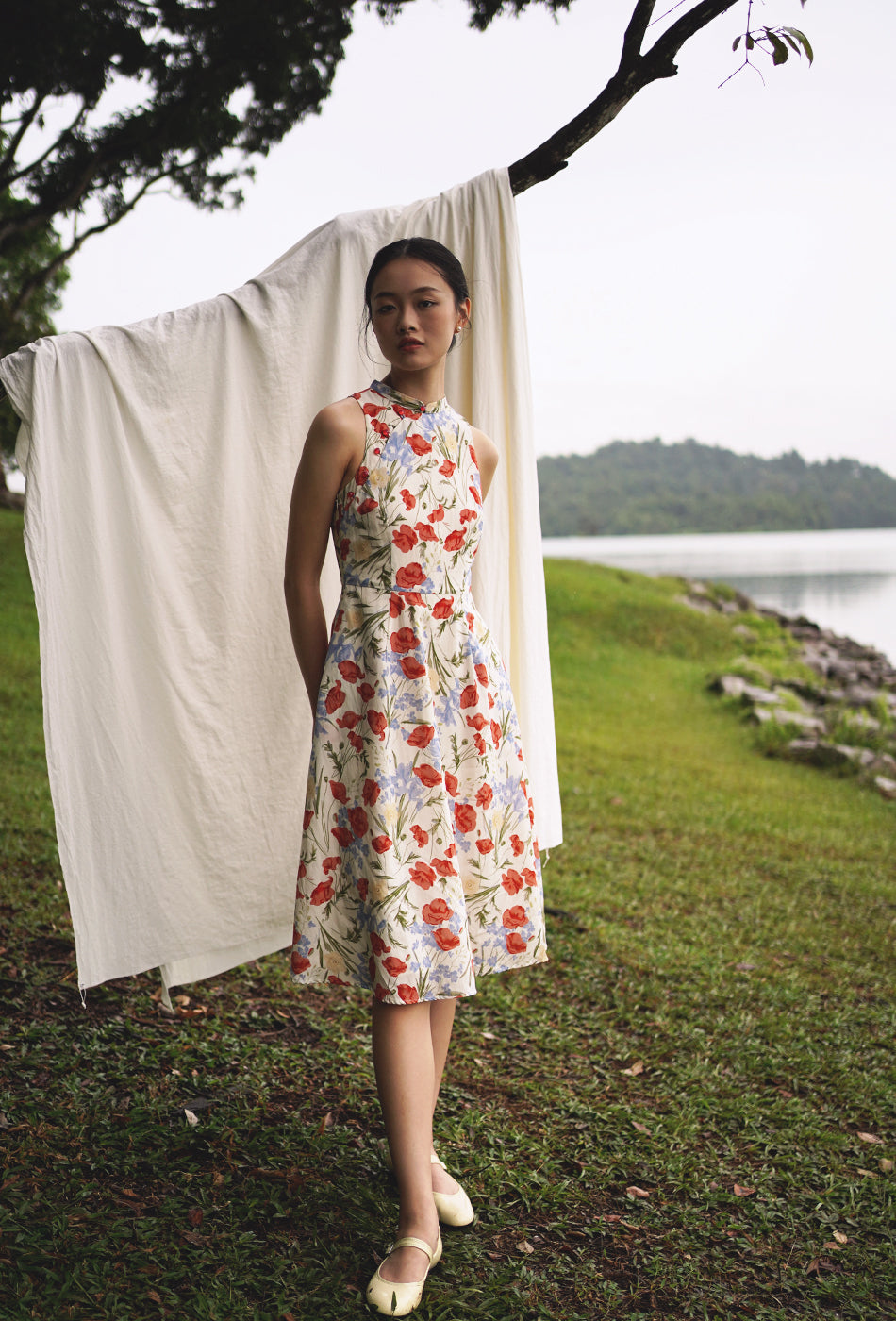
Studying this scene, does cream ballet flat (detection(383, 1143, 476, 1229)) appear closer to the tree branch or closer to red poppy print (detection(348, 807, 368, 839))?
red poppy print (detection(348, 807, 368, 839))

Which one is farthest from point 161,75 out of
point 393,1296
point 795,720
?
point 795,720

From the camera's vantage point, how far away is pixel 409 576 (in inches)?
81.6

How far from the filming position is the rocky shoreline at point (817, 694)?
8.04m

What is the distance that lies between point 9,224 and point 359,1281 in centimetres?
541

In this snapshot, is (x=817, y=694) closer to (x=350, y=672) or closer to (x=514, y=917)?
(x=514, y=917)

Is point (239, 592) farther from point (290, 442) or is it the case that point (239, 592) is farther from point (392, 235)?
point (392, 235)

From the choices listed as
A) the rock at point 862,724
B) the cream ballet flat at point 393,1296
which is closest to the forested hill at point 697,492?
the rock at point 862,724

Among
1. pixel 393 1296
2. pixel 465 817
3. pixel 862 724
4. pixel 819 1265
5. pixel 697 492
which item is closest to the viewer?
pixel 393 1296

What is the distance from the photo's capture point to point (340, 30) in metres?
4.41

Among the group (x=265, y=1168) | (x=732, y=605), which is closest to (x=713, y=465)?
(x=732, y=605)

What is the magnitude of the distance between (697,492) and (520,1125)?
47.7 metres

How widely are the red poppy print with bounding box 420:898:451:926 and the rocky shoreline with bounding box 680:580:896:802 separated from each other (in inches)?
239

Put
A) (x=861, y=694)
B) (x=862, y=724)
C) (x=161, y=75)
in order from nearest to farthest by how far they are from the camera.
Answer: (x=161, y=75) → (x=862, y=724) → (x=861, y=694)

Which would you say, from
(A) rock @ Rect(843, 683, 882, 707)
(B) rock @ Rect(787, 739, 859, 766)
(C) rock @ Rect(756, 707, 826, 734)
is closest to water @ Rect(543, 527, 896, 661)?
(A) rock @ Rect(843, 683, 882, 707)
